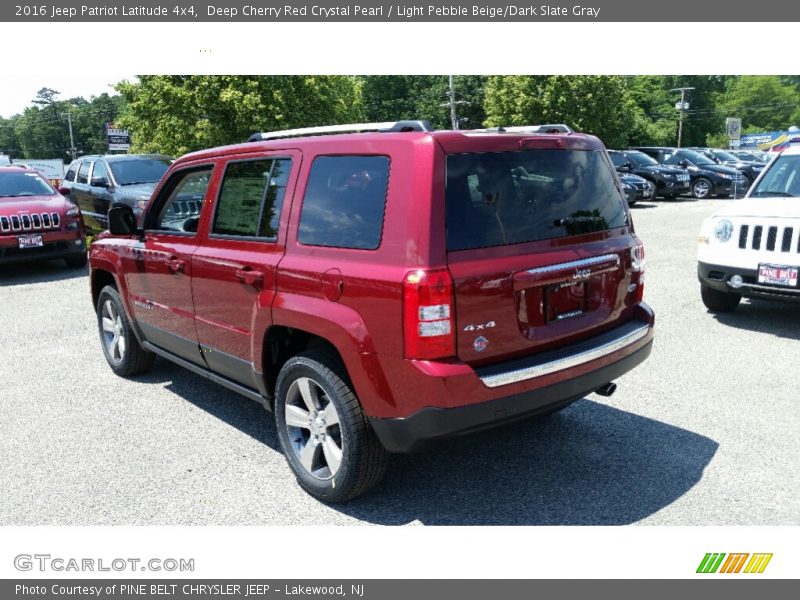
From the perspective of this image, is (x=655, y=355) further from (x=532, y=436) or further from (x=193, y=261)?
(x=193, y=261)

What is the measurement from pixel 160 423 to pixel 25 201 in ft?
26.6

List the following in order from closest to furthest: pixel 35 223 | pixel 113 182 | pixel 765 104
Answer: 1. pixel 35 223
2. pixel 113 182
3. pixel 765 104

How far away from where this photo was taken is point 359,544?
127 inches

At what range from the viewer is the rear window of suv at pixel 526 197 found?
309 cm

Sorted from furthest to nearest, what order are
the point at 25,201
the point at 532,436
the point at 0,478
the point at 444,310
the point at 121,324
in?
the point at 25,201, the point at 121,324, the point at 532,436, the point at 0,478, the point at 444,310

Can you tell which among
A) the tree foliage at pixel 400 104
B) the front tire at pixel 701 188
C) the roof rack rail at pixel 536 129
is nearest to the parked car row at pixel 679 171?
the front tire at pixel 701 188

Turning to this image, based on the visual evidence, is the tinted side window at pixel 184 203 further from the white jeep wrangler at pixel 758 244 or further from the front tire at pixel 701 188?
the front tire at pixel 701 188

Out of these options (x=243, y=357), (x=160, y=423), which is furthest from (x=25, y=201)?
(x=243, y=357)

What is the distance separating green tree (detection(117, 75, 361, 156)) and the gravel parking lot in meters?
23.4

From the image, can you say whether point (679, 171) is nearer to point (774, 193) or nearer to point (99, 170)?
point (774, 193)

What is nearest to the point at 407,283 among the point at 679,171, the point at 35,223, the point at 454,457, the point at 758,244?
the point at 454,457

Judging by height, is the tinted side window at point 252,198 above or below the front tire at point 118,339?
above

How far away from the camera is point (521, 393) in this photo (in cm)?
315

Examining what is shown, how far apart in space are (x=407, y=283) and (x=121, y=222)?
10.3ft
